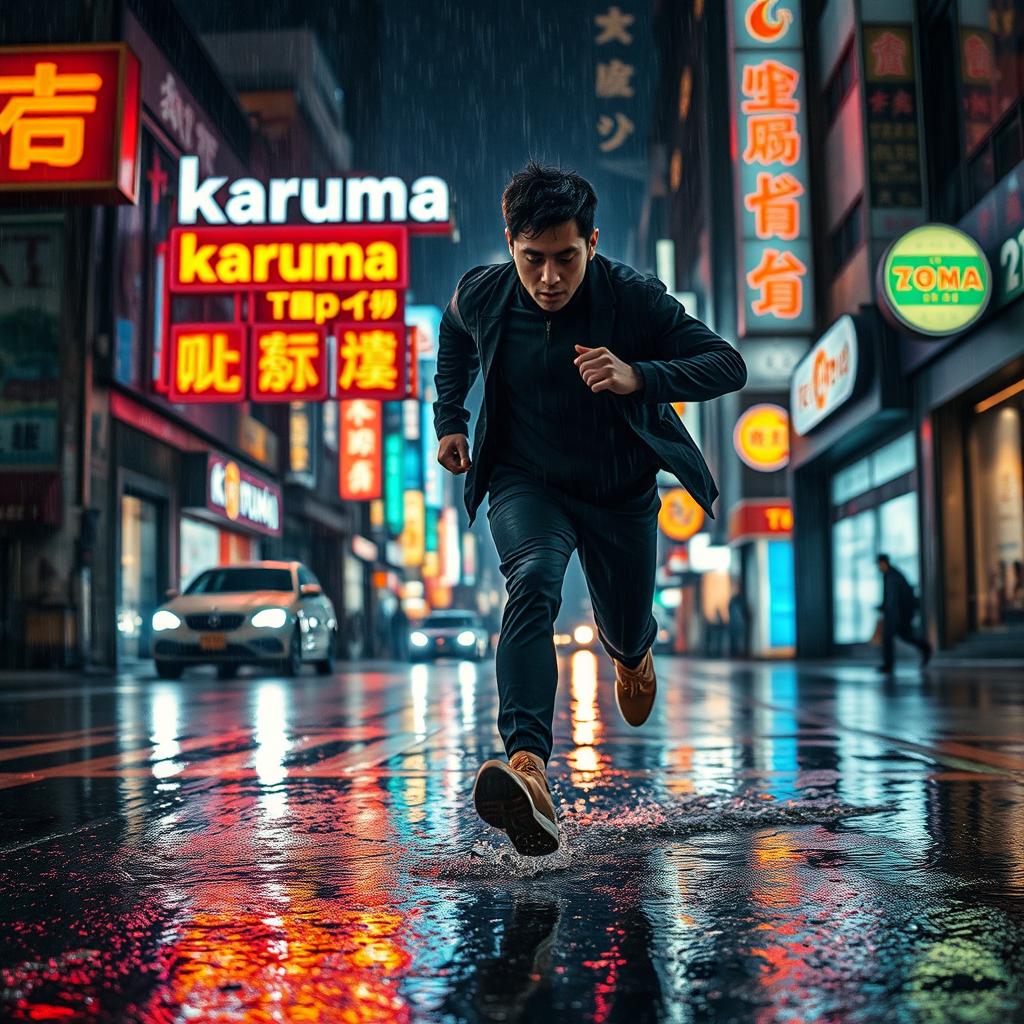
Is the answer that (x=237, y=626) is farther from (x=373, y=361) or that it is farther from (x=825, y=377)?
(x=825, y=377)

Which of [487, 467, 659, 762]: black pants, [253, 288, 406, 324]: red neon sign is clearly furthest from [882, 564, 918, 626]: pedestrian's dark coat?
[487, 467, 659, 762]: black pants

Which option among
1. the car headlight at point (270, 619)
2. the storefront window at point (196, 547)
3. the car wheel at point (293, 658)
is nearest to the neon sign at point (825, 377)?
the car wheel at point (293, 658)

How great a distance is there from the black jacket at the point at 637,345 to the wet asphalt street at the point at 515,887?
41.3 inches

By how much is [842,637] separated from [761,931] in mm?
27699

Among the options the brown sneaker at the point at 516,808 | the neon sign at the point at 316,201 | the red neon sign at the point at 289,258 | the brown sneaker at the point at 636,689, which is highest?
the neon sign at the point at 316,201

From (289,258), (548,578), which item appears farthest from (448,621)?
(548,578)

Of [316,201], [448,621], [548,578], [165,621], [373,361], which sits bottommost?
[448,621]

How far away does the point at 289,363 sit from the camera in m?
26.6

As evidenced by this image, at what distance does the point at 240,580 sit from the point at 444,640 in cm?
1315

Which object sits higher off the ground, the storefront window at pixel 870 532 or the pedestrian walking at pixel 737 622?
the storefront window at pixel 870 532

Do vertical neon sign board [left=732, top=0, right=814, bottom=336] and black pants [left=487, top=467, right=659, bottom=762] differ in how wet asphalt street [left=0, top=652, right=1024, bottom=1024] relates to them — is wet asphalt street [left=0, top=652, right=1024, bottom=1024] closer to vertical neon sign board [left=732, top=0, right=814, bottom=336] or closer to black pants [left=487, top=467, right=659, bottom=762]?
black pants [left=487, top=467, right=659, bottom=762]

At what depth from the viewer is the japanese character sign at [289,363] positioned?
1038 inches

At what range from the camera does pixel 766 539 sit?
131 ft

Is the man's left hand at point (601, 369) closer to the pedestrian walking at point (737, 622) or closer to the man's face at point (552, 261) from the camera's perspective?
the man's face at point (552, 261)
